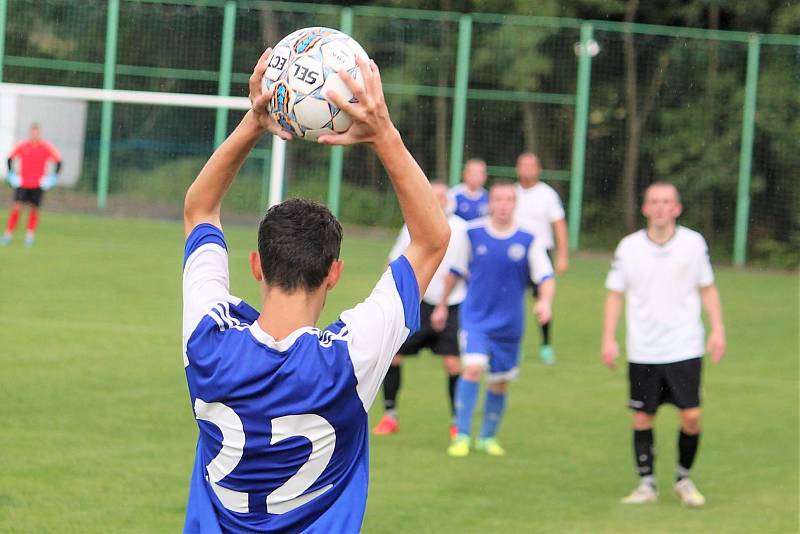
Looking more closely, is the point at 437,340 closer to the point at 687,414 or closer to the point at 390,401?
the point at 390,401

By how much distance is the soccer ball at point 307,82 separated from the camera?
3303mm

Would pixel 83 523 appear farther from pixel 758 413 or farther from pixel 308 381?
pixel 758 413

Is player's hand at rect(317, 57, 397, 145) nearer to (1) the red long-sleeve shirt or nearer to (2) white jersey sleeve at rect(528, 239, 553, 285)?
(2) white jersey sleeve at rect(528, 239, 553, 285)

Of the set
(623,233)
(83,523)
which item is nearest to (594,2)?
(623,233)

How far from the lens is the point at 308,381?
2.86 metres

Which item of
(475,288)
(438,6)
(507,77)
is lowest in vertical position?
(475,288)

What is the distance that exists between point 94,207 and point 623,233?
1021 cm

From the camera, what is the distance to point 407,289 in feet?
10.1

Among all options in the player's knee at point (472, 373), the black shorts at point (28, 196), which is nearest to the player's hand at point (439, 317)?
the player's knee at point (472, 373)

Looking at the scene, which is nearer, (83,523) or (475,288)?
(83,523)

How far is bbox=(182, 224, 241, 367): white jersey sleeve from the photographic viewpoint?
297cm

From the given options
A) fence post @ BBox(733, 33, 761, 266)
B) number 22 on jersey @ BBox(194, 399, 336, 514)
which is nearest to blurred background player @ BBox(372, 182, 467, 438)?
number 22 on jersey @ BBox(194, 399, 336, 514)

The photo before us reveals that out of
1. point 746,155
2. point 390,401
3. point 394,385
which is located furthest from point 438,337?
point 746,155

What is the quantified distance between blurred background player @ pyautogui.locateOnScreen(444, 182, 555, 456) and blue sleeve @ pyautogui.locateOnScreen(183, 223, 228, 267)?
596 cm
